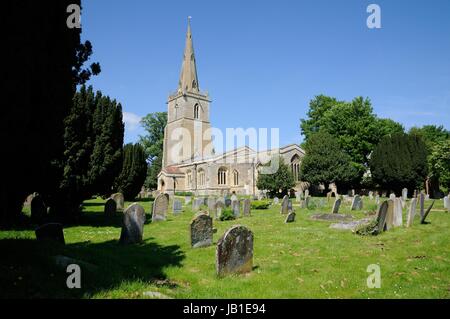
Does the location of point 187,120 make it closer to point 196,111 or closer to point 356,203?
point 196,111

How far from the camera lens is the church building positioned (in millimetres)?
44562

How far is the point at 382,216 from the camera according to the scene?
1030 cm

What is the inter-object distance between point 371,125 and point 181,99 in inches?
1150

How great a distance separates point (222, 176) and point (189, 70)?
20475 millimetres

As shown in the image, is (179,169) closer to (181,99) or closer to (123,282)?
(181,99)

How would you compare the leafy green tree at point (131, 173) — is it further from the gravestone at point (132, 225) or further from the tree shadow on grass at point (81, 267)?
the tree shadow on grass at point (81, 267)

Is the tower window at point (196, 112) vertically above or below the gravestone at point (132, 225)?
above

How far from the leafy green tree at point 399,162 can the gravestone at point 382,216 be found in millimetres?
26844

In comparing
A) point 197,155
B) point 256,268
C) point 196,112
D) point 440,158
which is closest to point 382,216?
point 256,268

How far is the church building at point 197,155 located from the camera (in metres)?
44.6

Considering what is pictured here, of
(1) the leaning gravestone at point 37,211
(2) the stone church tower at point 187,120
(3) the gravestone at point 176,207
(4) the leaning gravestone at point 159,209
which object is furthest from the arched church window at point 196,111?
(1) the leaning gravestone at point 37,211

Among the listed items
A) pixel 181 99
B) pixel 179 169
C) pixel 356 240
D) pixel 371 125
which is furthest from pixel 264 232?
pixel 181 99
